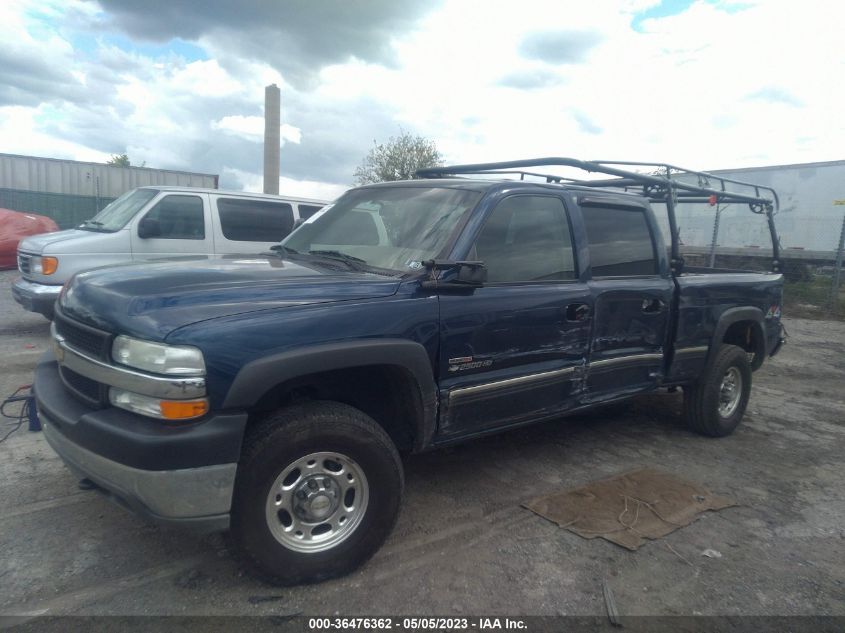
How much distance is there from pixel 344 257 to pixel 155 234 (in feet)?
16.2

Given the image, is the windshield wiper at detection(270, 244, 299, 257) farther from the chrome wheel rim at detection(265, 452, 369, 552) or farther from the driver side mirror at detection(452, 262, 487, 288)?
the chrome wheel rim at detection(265, 452, 369, 552)

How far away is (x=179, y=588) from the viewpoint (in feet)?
9.26

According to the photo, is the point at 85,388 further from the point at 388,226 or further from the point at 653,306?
the point at 653,306

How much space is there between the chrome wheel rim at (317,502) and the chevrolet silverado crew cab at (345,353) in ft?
0.04

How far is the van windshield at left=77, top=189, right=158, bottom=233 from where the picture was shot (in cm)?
780

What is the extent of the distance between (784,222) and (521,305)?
59.2 feet

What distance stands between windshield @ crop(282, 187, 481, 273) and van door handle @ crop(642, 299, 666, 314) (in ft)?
5.35

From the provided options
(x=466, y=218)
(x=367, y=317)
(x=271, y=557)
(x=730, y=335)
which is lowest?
(x=271, y=557)

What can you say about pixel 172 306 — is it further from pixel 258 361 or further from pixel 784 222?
pixel 784 222

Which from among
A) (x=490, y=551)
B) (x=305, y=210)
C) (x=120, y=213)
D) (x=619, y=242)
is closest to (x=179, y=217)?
(x=120, y=213)

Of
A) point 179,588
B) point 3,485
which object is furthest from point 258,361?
point 3,485

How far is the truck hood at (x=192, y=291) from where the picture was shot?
8.43 ft

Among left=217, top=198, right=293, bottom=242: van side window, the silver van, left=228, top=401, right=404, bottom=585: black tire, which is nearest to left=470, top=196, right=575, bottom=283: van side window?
left=228, top=401, right=404, bottom=585: black tire

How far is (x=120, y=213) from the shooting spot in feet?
26.6
